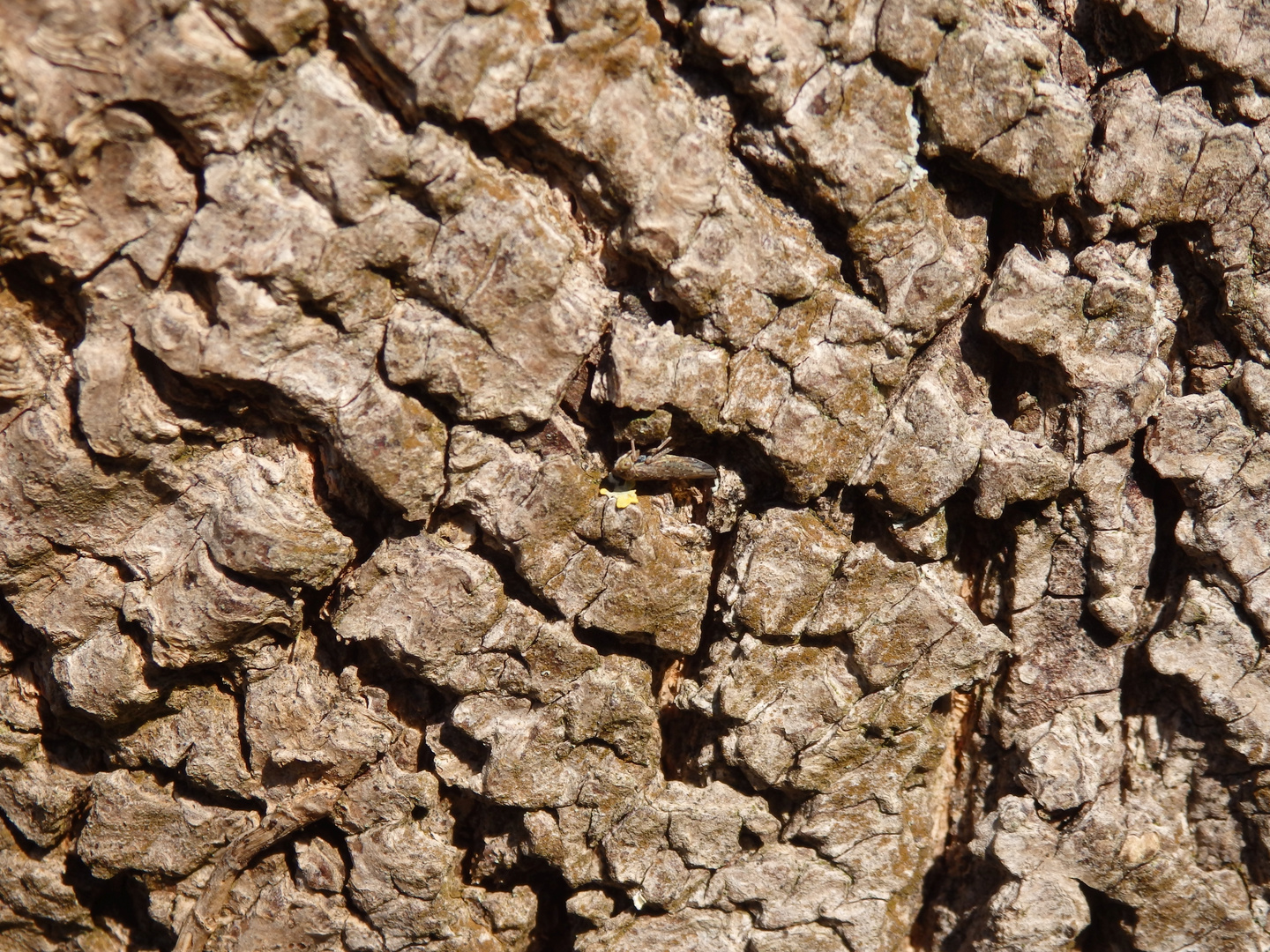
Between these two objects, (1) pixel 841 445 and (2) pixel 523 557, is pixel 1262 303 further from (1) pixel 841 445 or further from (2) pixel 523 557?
(2) pixel 523 557

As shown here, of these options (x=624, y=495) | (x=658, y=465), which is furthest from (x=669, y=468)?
(x=624, y=495)

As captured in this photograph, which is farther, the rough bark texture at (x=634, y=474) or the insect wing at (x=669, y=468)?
A: the insect wing at (x=669, y=468)

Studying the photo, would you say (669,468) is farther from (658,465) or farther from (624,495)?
(624,495)

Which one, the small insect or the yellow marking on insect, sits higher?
the small insect

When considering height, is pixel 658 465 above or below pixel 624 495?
above
